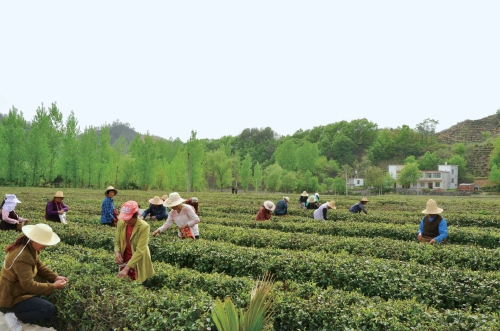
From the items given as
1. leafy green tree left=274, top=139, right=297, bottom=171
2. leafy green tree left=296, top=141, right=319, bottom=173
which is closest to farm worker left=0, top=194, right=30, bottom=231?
leafy green tree left=296, top=141, right=319, bottom=173

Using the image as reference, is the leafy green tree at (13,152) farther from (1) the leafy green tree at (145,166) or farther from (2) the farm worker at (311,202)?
(2) the farm worker at (311,202)

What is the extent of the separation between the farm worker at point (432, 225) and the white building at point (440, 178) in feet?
255

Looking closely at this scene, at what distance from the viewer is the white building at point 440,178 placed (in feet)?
269

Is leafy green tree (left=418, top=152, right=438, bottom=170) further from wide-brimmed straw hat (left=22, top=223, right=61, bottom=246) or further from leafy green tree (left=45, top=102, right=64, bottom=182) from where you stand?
wide-brimmed straw hat (left=22, top=223, right=61, bottom=246)

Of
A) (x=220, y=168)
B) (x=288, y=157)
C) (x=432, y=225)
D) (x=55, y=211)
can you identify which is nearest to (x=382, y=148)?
(x=288, y=157)

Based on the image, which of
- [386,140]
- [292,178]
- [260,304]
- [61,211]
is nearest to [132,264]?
[260,304]

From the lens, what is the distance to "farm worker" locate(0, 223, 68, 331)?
4.41 meters

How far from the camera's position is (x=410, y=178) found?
7344 centimetres

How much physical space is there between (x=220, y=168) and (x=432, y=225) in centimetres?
5721

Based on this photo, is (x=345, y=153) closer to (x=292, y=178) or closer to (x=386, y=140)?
(x=386, y=140)

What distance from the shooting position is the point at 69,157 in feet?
153

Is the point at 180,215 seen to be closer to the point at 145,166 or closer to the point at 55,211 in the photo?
the point at 55,211

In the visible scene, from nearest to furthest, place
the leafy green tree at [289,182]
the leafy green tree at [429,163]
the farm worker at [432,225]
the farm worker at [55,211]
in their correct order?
the farm worker at [432,225], the farm worker at [55,211], the leafy green tree at [289,182], the leafy green tree at [429,163]

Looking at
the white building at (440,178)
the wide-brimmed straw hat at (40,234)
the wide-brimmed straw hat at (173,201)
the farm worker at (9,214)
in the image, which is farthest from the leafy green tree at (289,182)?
the wide-brimmed straw hat at (40,234)
